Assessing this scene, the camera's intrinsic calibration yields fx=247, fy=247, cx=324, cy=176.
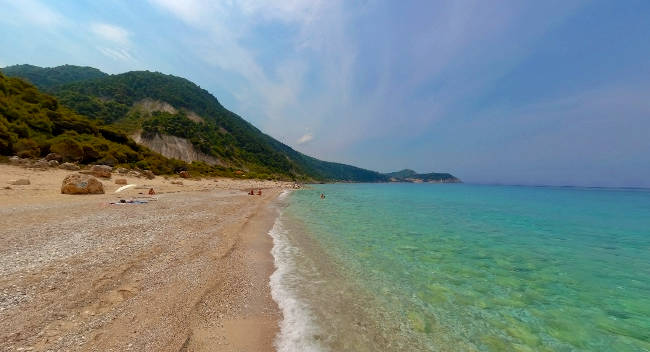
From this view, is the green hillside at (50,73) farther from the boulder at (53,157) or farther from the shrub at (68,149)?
the boulder at (53,157)

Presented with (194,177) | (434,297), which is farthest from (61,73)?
(434,297)

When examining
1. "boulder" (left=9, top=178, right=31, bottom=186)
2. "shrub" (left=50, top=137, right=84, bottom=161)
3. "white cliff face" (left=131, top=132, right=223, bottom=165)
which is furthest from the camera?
"white cliff face" (left=131, top=132, right=223, bottom=165)

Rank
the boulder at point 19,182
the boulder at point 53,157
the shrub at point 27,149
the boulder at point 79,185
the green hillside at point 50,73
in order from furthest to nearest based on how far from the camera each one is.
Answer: the green hillside at point 50,73 → the boulder at point 53,157 → the shrub at point 27,149 → the boulder at point 19,182 → the boulder at point 79,185

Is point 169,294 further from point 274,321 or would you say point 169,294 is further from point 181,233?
point 181,233

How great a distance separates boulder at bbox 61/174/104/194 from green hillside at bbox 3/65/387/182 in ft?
215

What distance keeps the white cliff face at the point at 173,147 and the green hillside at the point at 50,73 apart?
8344 cm

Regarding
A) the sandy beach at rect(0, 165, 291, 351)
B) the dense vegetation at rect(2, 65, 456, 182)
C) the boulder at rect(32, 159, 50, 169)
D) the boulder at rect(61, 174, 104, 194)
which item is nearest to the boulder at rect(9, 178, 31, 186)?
the boulder at rect(61, 174, 104, 194)

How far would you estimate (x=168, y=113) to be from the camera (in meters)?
107

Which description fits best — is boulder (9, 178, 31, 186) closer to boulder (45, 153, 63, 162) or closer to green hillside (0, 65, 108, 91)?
boulder (45, 153, 63, 162)

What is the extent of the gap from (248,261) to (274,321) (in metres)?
3.69

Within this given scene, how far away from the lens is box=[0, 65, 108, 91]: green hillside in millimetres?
124925

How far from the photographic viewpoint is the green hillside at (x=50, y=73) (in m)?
125

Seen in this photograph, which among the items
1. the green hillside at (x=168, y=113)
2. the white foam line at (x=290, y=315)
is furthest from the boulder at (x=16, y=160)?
the green hillside at (x=168, y=113)

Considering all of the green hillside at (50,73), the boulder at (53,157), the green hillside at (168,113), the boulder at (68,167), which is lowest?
the boulder at (68,167)
